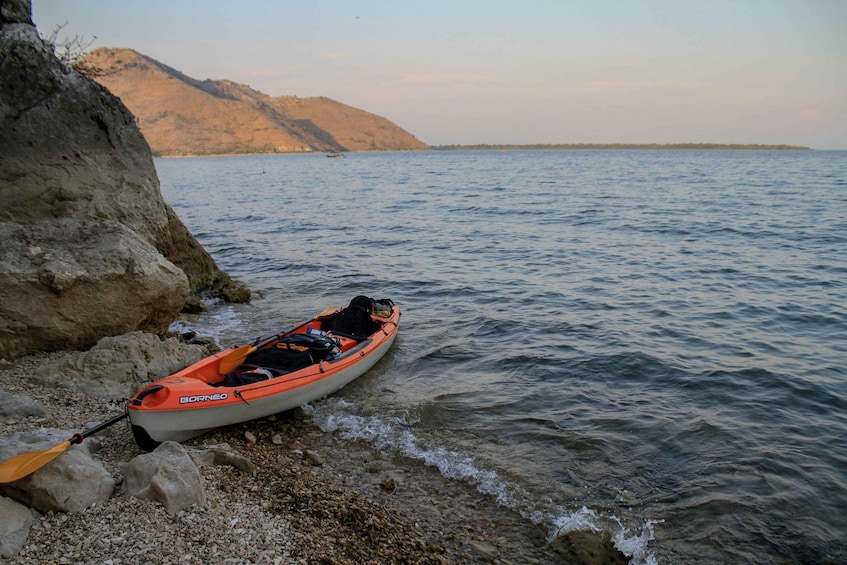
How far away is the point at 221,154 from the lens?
556 ft

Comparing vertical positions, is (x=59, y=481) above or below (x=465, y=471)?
above

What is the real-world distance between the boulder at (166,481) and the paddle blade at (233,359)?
2.69 m

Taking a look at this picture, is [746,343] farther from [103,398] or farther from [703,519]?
[103,398]

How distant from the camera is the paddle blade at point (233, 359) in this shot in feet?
24.4

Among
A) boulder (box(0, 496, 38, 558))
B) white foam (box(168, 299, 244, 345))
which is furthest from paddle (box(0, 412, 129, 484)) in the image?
white foam (box(168, 299, 244, 345))

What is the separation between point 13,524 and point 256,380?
333 centimetres

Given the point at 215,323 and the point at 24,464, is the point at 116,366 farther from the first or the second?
the point at 215,323

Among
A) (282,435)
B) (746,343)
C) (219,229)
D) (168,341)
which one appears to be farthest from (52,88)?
(219,229)

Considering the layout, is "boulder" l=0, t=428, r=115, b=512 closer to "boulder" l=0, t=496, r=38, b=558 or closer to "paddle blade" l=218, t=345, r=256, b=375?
"boulder" l=0, t=496, r=38, b=558

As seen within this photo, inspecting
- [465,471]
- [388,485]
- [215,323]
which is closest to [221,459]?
[388,485]

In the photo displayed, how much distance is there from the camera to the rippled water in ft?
18.3

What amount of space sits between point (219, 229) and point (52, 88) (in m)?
14.5

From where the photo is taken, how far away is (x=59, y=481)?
13.7 ft

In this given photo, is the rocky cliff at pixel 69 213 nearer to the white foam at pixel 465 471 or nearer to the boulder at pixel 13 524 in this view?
the white foam at pixel 465 471
